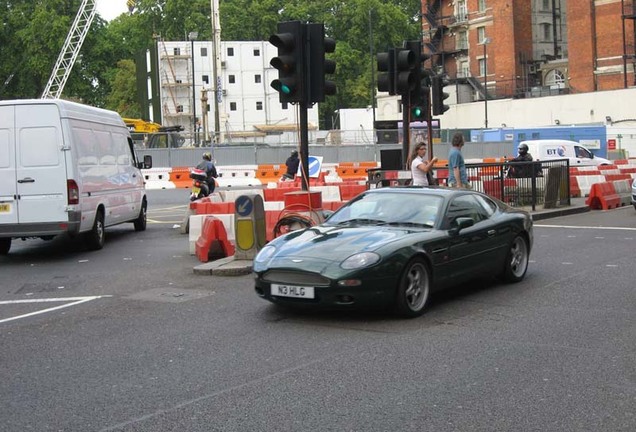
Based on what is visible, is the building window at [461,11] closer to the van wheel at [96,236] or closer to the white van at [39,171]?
the van wheel at [96,236]

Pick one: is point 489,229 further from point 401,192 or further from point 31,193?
point 31,193

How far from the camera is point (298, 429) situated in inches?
210

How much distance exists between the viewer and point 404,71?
17109 millimetres

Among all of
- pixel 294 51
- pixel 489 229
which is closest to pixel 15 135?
pixel 294 51

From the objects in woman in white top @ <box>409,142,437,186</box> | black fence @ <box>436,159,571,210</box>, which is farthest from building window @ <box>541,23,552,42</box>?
woman in white top @ <box>409,142,437,186</box>

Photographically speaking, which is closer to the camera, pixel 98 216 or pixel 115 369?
pixel 115 369

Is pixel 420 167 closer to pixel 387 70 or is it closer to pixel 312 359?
pixel 387 70

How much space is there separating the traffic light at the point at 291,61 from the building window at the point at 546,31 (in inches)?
2450

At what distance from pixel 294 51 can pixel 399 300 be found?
5.92m

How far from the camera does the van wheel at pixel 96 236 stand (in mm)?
15641

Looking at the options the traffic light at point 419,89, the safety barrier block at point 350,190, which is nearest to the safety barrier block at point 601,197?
the traffic light at point 419,89

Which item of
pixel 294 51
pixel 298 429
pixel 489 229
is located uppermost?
pixel 294 51

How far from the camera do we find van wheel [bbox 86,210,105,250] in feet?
51.3

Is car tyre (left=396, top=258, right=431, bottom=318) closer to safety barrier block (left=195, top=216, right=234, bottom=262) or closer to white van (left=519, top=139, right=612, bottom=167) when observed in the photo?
safety barrier block (left=195, top=216, right=234, bottom=262)
